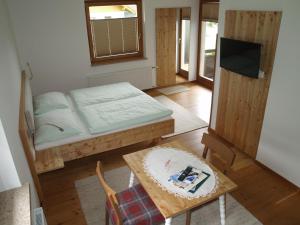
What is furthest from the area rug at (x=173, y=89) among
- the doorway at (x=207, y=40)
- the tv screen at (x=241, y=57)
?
the tv screen at (x=241, y=57)

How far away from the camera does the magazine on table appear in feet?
6.00

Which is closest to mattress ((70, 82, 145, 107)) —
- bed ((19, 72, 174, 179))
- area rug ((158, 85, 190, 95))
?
bed ((19, 72, 174, 179))

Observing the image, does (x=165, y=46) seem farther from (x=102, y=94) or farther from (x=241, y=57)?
(x=241, y=57)

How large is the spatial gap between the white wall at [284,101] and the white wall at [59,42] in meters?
2.74

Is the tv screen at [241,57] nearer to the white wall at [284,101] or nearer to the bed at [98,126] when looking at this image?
the white wall at [284,101]

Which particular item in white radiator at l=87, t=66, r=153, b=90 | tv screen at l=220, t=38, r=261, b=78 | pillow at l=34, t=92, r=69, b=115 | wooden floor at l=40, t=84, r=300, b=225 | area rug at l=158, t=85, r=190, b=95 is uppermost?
tv screen at l=220, t=38, r=261, b=78

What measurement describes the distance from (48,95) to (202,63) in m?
3.81

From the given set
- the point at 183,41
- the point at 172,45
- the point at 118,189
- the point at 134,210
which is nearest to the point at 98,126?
the point at 118,189

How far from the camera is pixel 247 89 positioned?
10.2 ft

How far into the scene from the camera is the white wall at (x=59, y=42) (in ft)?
13.8

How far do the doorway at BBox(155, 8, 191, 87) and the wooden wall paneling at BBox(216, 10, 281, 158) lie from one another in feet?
8.12

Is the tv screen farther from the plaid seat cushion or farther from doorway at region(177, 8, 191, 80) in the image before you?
doorway at region(177, 8, 191, 80)

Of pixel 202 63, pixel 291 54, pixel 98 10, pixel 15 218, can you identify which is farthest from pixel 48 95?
pixel 202 63

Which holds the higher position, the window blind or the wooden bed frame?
the window blind
